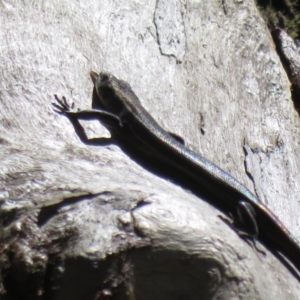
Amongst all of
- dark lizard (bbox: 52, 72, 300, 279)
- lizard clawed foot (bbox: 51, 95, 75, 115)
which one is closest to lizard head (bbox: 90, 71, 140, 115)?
dark lizard (bbox: 52, 72, 300, 279)

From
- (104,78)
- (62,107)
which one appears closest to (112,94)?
(104,78)

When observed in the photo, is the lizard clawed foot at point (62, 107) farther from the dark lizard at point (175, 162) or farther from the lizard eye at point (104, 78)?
the lizard eye at point (104, 78)

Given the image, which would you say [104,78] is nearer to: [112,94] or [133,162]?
[112,94]

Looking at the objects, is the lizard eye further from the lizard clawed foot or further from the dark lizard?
the lizard clawed foot

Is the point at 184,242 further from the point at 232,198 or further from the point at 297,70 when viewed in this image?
the point at 297,70

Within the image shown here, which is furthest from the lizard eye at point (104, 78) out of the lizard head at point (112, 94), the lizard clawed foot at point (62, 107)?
the lizard clawed foot at point (62, 107)
